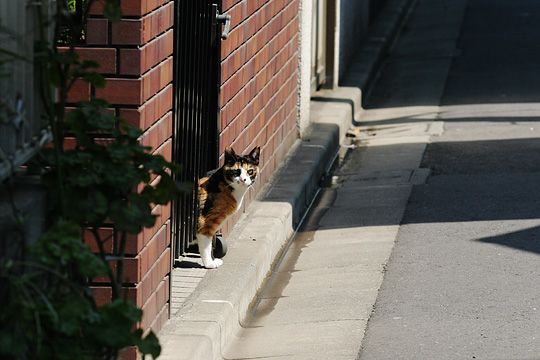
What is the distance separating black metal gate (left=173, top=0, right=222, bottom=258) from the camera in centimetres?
734

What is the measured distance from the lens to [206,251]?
764 centimetres

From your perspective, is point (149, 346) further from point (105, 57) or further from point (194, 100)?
point (194, 100)

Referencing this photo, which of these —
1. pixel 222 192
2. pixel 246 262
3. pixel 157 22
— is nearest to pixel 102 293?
pixel 157 22

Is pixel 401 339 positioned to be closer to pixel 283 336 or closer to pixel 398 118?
pixel 283 336

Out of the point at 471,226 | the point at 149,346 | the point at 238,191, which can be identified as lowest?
the point at 471,226

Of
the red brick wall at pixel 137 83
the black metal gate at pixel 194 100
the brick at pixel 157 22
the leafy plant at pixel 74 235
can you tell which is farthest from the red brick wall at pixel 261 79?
the leafy plant at pixel 74 235

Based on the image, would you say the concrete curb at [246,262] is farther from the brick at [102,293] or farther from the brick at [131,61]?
the brick at [131,61]

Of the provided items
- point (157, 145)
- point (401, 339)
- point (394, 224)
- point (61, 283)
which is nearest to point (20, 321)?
point (61, 283)

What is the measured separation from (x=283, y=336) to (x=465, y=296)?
119 cm

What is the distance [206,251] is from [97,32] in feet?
6.97

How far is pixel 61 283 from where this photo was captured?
4035 mm

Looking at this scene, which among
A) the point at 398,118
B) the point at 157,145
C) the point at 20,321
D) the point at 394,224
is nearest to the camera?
the point at 20,321

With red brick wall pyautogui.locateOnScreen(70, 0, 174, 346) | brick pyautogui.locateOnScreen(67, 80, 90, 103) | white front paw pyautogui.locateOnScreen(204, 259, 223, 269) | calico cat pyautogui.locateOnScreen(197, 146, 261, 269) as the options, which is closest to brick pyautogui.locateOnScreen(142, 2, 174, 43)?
red brick wall pyautogui.locateOnScreen(70, 0, 174, 346)

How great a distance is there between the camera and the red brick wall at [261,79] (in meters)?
8.54
